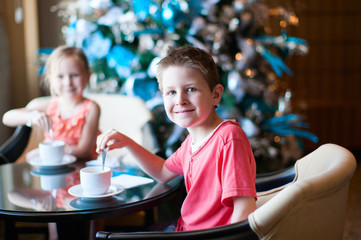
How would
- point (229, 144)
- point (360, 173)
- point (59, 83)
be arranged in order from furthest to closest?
point (360, 173) < point (59, 83) < point (229, 144)

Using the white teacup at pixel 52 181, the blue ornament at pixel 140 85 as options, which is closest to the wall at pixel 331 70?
the blue ornament at pixel 140 85

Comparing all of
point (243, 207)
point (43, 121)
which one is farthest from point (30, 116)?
point (243, 207)

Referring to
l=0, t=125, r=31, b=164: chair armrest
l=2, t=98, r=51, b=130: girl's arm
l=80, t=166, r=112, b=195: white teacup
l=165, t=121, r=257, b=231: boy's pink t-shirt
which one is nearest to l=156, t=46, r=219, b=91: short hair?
l=165, t=121, r=257, b=231: boy's pink t-shirt

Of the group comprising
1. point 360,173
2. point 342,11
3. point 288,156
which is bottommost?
point 360,173

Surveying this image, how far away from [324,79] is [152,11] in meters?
2.63

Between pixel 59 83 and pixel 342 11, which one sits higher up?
pixel 342 11

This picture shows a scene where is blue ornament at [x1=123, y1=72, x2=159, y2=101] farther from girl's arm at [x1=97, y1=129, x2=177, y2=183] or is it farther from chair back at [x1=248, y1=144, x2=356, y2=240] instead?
chair back at [x1=248, y1=144, x2=356, y2=240]

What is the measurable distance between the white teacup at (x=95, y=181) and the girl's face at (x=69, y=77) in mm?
814

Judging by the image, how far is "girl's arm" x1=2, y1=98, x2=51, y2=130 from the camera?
5.80 feet

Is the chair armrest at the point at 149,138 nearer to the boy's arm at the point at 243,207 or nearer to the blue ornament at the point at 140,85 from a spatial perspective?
the blue ornament at the point at 140,85

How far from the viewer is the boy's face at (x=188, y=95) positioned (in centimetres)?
119

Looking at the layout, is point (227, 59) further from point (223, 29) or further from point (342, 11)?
point (342, 11)

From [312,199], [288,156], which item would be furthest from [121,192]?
[288,156]

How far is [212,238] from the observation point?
0.97 m
